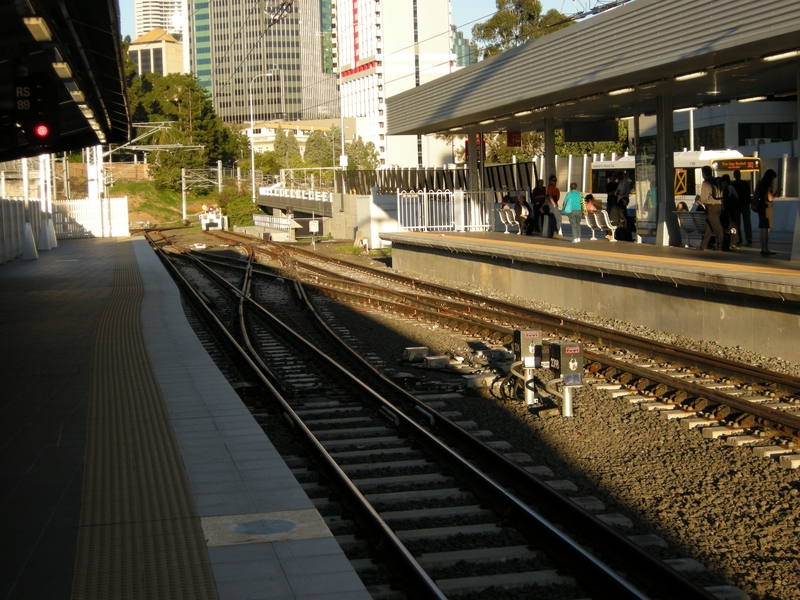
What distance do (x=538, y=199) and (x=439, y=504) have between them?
19685 millimetres

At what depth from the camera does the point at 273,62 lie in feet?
583

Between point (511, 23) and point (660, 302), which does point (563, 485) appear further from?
point (511, 23)

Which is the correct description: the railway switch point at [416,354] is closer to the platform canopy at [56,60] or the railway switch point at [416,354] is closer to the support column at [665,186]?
the platform canopy at [56,60]

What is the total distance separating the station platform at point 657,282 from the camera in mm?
12000

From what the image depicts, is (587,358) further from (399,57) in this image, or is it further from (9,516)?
(399,57)

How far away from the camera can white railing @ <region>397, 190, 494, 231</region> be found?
29.0 meters

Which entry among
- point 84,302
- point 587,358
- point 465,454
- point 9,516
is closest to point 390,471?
point 465,454

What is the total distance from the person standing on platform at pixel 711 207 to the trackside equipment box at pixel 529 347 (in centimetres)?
812

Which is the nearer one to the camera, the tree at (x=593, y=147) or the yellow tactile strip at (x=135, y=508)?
the yellow tactile strip at (x=135, y=508)

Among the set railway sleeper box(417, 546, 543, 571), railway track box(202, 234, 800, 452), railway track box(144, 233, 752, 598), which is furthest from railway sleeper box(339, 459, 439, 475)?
railway track box(202, 234, 800, 452)

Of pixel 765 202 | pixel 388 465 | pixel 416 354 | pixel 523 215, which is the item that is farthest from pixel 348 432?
pixel 523 215

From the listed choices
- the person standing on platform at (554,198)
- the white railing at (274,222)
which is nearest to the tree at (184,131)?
the white railing at (274,222)

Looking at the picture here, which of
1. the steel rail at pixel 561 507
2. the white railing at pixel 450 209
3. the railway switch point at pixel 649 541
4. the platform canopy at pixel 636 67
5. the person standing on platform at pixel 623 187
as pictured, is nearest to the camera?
the steel rail at pixel 561 507

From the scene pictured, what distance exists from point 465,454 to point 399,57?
123983mm
